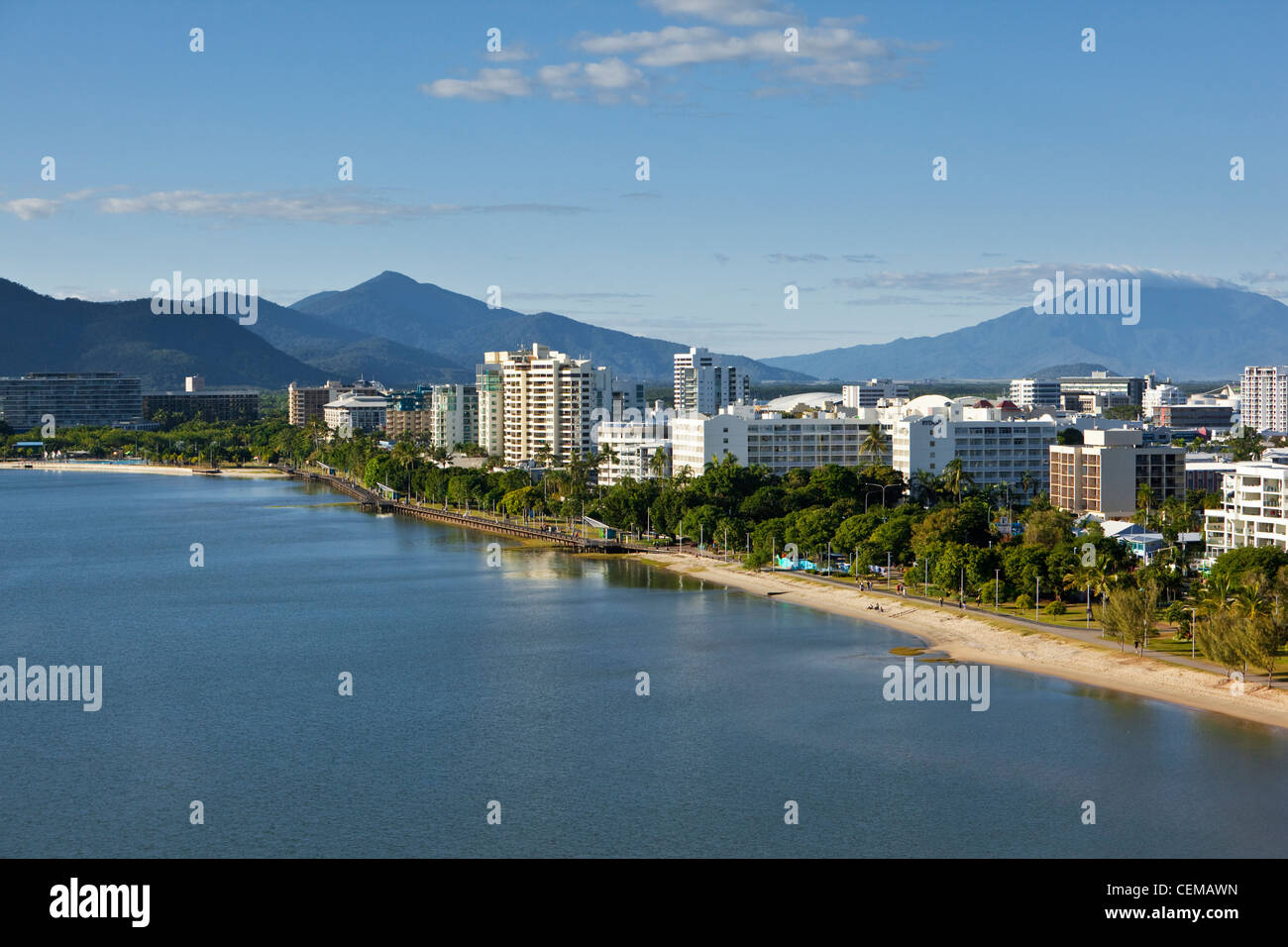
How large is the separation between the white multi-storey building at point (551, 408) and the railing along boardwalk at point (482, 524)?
42.6 ft

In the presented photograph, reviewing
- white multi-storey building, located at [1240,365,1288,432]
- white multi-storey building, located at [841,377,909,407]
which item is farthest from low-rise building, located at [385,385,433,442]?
white multi-storey building, located at [1240,365,1288,432]

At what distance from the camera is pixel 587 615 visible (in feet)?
154

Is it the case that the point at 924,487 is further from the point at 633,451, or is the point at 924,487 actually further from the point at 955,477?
the point at 633,451

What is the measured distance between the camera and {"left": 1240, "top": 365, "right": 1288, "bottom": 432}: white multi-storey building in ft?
492

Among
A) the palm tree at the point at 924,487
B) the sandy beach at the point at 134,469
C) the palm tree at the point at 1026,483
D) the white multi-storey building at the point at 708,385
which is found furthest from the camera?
the white multi-storey building at the point at 708,385

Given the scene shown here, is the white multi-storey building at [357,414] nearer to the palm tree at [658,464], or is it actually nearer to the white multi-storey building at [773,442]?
the palm tree at [658,464]

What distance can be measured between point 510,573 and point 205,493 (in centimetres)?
5501

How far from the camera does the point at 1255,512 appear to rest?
47938 millimetres

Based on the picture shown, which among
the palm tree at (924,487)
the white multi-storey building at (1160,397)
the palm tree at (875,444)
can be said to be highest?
the white multi-storey building at (1160,397)

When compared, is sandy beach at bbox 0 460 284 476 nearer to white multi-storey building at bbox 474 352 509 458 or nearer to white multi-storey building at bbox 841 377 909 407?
white multi-storey building at bbox 474 352 509 458

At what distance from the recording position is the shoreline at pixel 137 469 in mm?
130750

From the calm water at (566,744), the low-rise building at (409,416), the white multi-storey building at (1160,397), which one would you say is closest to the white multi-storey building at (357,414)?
the low-rise building at (409,416)
